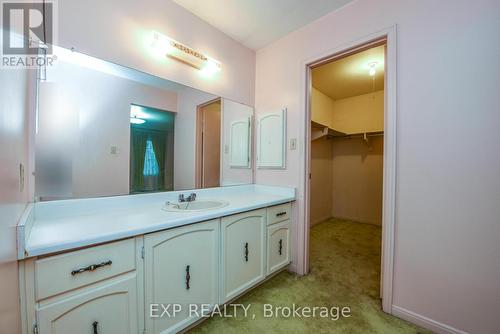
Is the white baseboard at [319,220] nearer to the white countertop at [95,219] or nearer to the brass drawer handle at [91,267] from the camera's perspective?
the white countertop at [95,219]

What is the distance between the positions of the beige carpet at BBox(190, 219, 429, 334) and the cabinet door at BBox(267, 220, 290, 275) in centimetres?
15

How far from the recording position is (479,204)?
1.12 meters

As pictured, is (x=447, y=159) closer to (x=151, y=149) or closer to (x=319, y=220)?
(x=151, y=149)

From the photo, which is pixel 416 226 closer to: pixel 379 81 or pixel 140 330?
pixel 140 330

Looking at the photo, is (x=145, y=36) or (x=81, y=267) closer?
(x=81, y=267)

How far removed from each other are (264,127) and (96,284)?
1842mm

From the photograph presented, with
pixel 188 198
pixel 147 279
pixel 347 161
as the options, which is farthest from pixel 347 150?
pixel 147 279

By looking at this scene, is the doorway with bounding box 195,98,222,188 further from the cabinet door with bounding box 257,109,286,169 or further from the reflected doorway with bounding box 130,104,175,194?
the cabinet door with bounding box 257,109,286,169

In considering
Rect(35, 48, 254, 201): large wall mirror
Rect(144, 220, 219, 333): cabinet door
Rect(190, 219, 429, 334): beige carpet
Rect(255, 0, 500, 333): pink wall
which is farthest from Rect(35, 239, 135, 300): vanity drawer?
Rect(255, 0, 500, 333): pink wall

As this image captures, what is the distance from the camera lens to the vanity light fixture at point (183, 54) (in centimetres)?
151

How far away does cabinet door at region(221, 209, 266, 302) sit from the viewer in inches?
54.1

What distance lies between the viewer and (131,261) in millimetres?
955

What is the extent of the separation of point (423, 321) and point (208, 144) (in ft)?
6.78

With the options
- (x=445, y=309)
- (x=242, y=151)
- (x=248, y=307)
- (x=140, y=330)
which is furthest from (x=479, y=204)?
(x=140, y=330)
